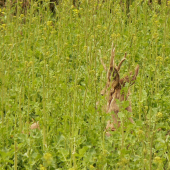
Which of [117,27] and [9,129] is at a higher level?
[117,27]

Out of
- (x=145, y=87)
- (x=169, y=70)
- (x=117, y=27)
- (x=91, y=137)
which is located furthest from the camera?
(x=117, y=27)

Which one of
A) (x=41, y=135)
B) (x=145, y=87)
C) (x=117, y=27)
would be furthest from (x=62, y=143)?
(x=117, y=27)

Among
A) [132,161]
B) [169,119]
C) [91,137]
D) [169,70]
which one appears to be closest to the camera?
[132,161]

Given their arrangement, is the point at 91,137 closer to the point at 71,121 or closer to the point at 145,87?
the point at 71,121

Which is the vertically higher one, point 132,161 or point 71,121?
point 71,121

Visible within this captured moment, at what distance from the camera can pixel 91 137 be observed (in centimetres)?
277

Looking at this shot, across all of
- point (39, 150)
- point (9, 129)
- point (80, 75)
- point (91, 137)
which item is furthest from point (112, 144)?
point (80, 75)

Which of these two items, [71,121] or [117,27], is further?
[117,27]

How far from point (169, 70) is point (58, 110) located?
5.37ft

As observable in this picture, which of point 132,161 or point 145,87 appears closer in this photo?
point 132,161

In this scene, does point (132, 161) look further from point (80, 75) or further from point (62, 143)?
point (80, 75)

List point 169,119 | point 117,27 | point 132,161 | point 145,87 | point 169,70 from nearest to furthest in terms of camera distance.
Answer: point 132,161 < point 169,119 < point 145,87 < point 169,70 < point 117,27

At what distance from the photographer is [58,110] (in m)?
3.09

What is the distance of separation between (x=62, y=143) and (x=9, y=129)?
0.46 metres
